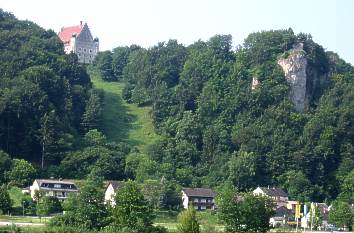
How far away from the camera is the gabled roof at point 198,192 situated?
7925 cm

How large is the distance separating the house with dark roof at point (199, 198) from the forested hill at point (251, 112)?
3.32 m

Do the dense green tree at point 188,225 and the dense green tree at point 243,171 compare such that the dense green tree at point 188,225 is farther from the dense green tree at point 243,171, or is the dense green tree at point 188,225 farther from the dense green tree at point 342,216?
the dense green tree at point 243,171

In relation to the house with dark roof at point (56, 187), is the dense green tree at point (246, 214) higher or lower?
lower

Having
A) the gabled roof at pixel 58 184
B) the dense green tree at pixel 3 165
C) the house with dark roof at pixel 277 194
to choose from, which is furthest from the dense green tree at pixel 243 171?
the dense green tree at pixel 3 165

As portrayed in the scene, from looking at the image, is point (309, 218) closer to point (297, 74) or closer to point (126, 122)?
point (297, 74)

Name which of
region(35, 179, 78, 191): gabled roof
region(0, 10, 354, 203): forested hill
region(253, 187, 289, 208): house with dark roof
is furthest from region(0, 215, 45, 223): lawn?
region(253, 187, 289, 208): house with dark roof

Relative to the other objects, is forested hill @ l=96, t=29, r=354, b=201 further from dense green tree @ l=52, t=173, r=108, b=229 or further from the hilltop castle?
dense green tree @ l=52, t=173, r=108, b=229

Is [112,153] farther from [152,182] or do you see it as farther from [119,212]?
[119,212]

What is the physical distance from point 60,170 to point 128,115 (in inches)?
996

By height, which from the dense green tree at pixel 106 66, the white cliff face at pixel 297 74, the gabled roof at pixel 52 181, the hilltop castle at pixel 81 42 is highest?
the hilltop castle at pixel 81 42

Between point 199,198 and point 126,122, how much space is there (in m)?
24.9

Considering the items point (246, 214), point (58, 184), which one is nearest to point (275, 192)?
point (58, 184)

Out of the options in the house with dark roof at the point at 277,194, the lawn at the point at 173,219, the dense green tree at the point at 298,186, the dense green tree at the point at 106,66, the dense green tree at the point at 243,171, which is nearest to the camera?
the lawn at the point at 173,219

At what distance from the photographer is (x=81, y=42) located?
132 m
